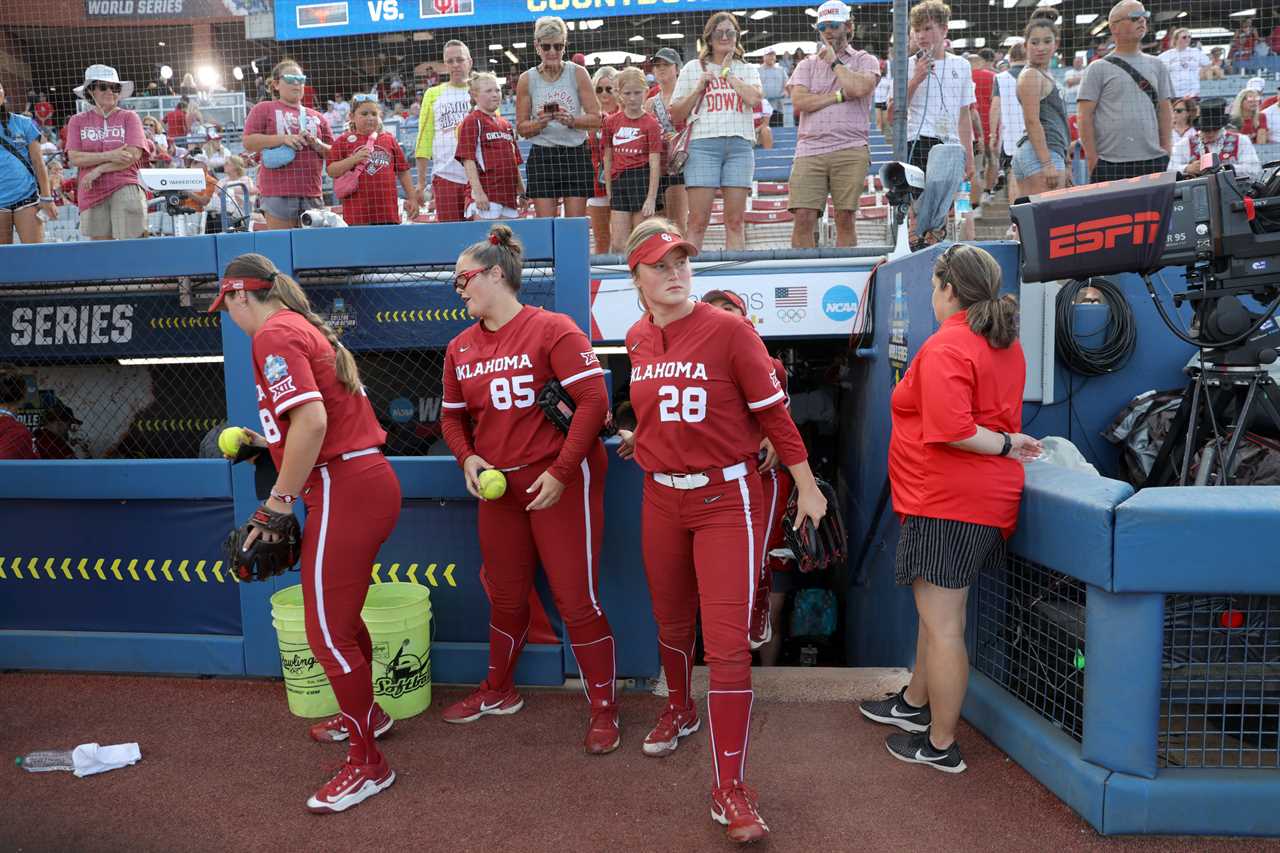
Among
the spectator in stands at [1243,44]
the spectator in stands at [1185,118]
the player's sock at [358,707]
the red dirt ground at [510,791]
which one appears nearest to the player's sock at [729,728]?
the red dirt ground at [510,791]

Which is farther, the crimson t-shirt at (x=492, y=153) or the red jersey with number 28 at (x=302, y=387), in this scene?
the crimson t-shirt at (x=492, y=153)

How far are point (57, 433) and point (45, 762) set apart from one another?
269 centimetres

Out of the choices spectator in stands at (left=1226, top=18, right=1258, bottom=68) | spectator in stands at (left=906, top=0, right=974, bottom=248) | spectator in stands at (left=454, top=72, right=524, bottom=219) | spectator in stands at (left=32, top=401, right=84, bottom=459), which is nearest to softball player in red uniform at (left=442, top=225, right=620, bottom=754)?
spectator in stands at (left=454, top=72, right=524, bottom=219)

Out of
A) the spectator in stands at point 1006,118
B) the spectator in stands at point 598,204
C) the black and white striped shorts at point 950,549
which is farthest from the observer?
the spectator in stands at point 1006,118

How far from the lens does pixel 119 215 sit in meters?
6.15

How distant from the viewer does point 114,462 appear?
4.19 meters

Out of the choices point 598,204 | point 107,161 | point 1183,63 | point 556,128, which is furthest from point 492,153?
point 1183,63

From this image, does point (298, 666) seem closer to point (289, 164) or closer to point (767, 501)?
point (767, 501)

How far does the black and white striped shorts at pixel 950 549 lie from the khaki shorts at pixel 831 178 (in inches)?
134

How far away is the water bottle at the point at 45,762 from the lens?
3.38 meters

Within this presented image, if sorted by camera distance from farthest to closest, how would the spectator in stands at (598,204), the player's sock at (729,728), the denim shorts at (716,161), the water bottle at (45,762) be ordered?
the spectator in stands at (598,204), the denim shorts at (716,161), the water bottle at (45,762), the player's sock at (729,728)

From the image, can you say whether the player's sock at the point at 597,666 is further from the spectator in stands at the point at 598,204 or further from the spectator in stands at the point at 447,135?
the spectator in stands at the point at 447,135

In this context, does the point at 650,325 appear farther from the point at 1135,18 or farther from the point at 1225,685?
the point at 1135,18

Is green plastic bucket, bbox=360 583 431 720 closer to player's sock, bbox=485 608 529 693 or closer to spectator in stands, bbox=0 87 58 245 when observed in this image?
player's sock, bbox=485 608 529 693
